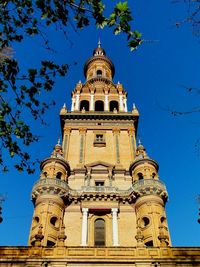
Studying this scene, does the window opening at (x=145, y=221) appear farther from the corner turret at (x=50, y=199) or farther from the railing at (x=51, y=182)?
the railing at (x=51, y=182)

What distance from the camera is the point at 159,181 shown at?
29906mm

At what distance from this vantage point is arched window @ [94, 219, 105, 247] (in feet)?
88.9

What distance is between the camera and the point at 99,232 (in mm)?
27969

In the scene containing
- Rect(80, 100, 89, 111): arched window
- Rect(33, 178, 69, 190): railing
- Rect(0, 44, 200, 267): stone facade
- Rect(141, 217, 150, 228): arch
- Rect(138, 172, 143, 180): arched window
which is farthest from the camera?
Rect(80, 100, 89, 111): arched window

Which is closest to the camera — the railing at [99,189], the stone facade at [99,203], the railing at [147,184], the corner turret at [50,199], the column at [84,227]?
the stone facade at [99,203]

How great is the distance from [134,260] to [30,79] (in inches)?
559

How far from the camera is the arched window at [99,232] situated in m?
27.1

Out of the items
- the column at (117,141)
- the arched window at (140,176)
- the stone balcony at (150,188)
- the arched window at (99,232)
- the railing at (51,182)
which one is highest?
the column at (117,141)

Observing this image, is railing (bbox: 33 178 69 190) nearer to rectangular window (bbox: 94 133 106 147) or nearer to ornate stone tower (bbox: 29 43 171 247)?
ornate stone tower (bbox: 29 43 171 247)

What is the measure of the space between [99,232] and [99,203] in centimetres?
275

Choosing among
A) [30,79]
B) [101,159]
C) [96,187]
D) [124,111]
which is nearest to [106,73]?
[124,111]

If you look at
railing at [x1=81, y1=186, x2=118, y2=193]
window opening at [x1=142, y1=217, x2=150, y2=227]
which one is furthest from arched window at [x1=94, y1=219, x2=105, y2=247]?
window opening at [x1=142, y1=217, x2=150, y2=227]

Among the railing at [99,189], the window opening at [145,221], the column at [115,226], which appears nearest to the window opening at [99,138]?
the railing at [99,189]

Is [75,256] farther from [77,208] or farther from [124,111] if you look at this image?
[124,111]
